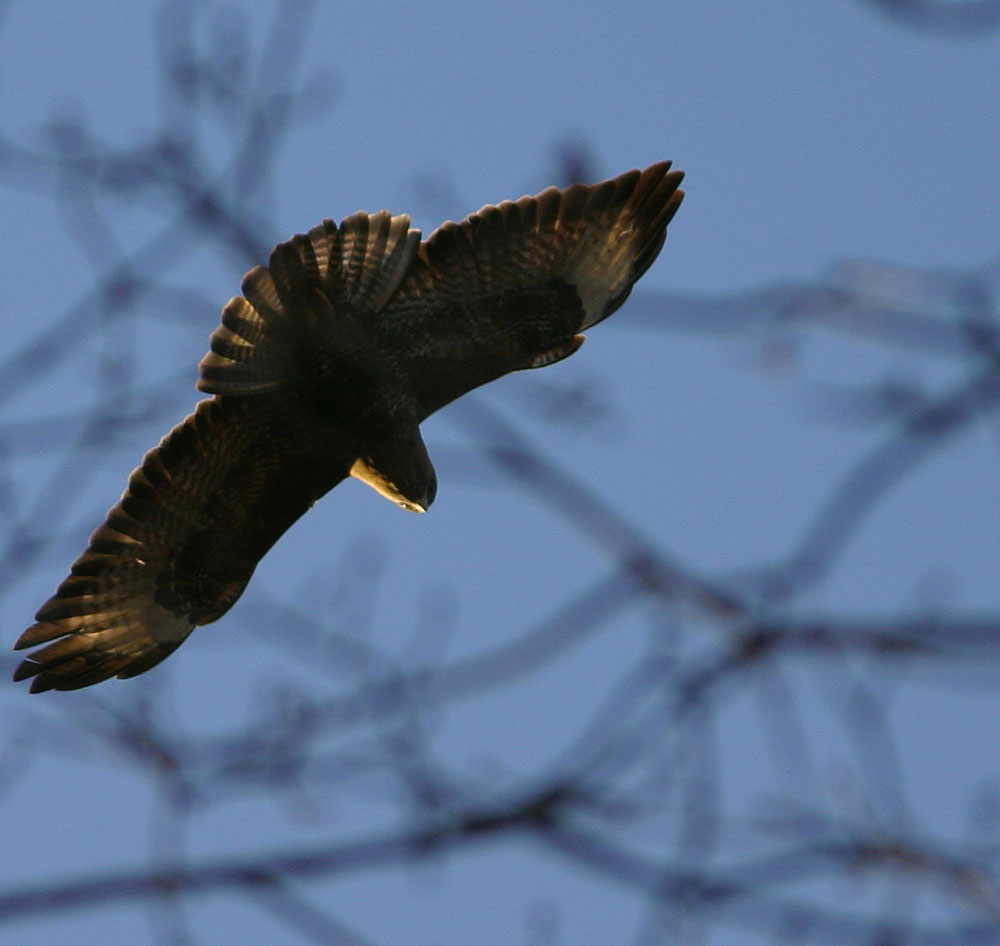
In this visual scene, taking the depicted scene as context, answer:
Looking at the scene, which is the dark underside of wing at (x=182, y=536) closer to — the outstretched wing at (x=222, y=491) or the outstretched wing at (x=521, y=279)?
the outstretched wing at (x=222, y=491)

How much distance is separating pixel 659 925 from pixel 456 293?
3210 millimetres

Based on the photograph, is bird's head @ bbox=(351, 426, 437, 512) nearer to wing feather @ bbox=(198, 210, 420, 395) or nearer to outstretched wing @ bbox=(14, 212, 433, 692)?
outstretched wing @ bbox=(14, 212, 433, 692)

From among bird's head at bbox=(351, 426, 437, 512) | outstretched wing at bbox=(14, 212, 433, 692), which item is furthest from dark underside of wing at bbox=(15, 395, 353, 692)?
bird's head at bbox=(351, 426, 437, 512)

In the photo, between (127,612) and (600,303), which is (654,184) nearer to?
(600,303)

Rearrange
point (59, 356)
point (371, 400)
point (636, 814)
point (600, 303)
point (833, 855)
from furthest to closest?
point (600, 303)
point (371, 400)
point (59, 356)
point (636, 814)
point (833, 855)

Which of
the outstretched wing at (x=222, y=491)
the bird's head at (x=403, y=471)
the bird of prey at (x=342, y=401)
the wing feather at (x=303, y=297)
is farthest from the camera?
the bird's head at (x=403, y=471)

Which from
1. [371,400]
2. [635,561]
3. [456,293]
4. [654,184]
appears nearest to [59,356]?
[371,400]

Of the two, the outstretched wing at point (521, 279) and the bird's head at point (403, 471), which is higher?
the outstretched wing at point (521, 279)

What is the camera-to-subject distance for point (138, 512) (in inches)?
228

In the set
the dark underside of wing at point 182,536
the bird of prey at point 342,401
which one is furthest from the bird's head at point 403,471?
the dark underside of wing at point 182,536

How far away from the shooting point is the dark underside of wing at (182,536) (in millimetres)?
5668

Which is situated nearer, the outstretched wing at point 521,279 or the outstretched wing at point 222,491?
the outstretched wing at point 222,491

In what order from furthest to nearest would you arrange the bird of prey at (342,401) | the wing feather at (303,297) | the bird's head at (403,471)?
the bird's head at (403,471), the bird of prey at (342,401), the wing feather at (303,297)

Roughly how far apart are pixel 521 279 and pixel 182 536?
1.68 m
